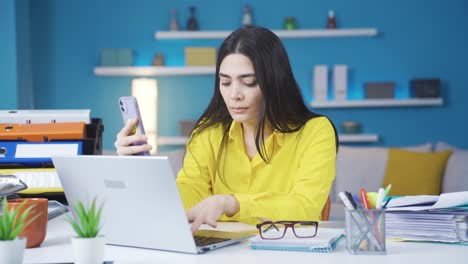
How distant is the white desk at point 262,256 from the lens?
1.43 m

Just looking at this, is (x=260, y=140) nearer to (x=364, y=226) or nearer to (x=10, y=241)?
(x=364, y=226)

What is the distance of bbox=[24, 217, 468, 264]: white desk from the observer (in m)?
1.43

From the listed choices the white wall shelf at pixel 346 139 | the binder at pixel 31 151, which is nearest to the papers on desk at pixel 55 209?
the binder at pixel 31 151

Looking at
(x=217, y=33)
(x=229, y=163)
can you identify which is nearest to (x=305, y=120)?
(x=229, y=163)

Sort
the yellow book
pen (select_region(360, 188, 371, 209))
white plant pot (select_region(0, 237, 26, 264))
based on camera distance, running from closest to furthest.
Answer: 1. white plant pot (select_region(0, 237, 26, 264))
2. pen (select_region(360, 188, 371, 209))
3. the yellow book

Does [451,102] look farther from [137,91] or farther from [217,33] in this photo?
[137,91]

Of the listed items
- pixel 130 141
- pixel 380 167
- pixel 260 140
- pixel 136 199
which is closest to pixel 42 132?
pixel 130 141

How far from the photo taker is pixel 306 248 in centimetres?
152

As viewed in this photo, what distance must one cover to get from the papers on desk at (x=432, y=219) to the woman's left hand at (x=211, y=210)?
38cm

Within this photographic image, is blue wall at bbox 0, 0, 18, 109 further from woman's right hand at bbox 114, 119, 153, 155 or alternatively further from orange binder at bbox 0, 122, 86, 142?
woman's right hand at bbox 114, 119, 153, 155

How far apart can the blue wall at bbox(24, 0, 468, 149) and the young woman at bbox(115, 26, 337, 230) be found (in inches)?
151

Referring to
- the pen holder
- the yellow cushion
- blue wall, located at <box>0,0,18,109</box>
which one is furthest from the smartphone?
blue wall, located at <box>0,0,18,109</box>

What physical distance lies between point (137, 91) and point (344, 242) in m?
4.59

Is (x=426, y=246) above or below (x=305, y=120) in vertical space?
below
